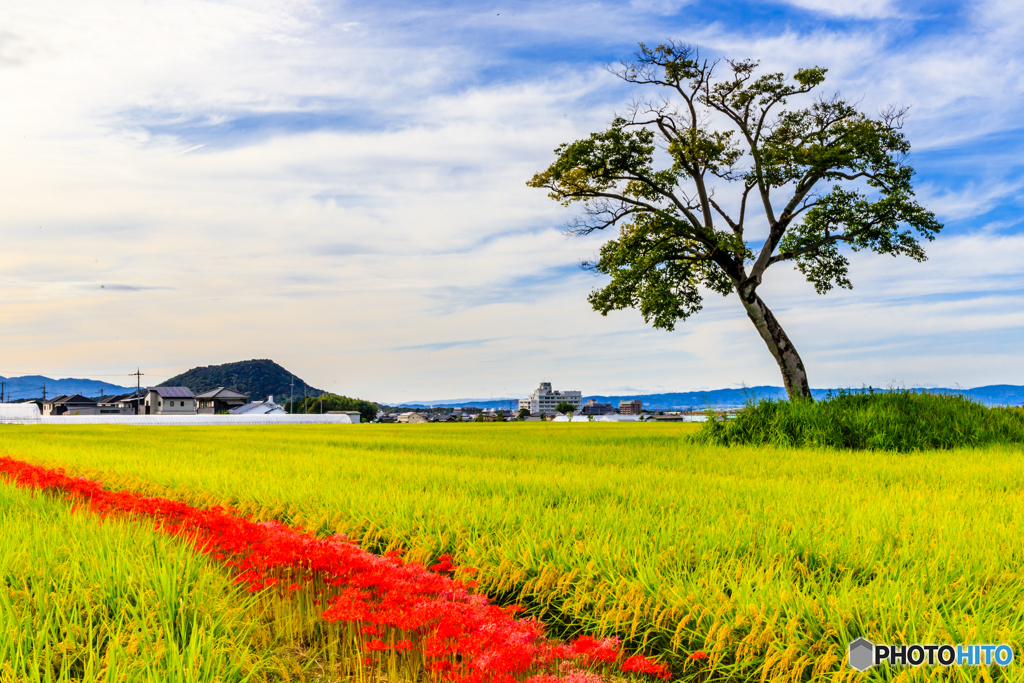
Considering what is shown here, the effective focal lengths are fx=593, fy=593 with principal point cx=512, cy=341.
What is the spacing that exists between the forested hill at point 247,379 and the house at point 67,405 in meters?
25.7

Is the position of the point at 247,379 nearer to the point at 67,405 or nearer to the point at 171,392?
the point at 67,405

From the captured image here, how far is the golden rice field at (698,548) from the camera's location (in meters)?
3.03

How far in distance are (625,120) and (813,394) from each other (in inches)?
448

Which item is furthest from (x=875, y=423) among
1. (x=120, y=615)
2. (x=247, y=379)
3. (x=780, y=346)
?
(x=247, y=379)

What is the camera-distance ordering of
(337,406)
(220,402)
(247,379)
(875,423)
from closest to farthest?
(875,423) < (220,402) < (337,406) < (247,379)

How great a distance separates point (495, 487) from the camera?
24.1 ft

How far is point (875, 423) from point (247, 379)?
184 m

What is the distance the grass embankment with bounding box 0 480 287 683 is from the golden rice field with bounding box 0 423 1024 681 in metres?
0.04

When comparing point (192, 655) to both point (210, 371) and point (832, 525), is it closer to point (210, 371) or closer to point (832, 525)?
point (832, 525)

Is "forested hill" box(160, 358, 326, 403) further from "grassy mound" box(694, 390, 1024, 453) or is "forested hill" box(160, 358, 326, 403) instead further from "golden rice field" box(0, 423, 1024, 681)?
"golden rice field" box(0, 423, 1024, 681)

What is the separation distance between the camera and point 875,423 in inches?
556

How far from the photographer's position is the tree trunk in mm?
20062

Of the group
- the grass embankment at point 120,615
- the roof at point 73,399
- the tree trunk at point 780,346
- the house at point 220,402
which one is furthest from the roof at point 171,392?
the grass embankment at point 120,615

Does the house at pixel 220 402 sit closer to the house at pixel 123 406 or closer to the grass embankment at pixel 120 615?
the house at pixel 123 406
